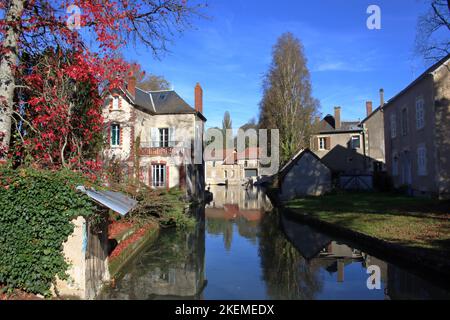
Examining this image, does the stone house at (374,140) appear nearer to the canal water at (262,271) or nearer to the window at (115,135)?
the canal water at (262,271)

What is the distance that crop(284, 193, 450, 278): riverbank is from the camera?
865 cm

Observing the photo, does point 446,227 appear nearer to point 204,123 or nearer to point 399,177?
point 399,177

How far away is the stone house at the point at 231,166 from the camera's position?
67312 millimetres

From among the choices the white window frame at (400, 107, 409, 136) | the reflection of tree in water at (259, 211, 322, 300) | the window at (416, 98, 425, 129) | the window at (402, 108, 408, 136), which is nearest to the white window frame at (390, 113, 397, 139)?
the white window frame at (400, 107, 409, 136)

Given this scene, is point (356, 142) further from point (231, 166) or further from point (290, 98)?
point (231, 166)

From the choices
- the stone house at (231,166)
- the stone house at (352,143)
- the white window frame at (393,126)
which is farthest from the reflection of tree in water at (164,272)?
the stone house at (231,166)

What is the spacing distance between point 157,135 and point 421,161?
62.4 feet

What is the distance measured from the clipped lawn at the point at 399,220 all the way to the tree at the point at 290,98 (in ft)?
52.4

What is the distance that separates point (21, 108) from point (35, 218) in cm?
414

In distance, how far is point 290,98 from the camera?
3447 cm

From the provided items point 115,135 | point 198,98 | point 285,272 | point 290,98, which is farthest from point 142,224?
point 290,98
